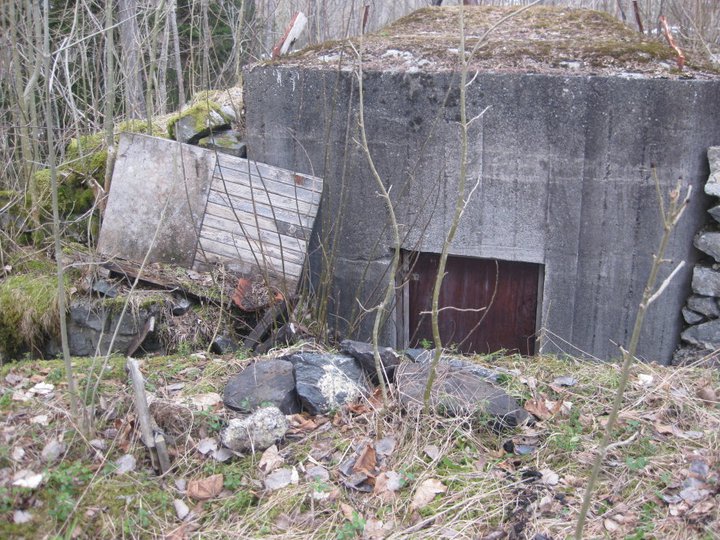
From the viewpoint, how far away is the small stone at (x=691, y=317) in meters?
4.84

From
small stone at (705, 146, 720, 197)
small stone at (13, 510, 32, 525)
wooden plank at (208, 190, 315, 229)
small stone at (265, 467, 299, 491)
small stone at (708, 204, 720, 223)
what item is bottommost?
small stone at (265, 467, 299, 491)

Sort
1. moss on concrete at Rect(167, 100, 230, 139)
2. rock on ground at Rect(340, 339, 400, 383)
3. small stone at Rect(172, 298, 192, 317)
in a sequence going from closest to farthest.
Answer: rock on ground at Rect(340, 339, 400, 383), small stone at Rect(172, 298, 192, 317), moss on concrete at Rect(167, 100, 230, 139)

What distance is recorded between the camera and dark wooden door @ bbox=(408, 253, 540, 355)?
5.29m

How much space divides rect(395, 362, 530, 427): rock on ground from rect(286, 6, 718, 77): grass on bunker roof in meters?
2.43

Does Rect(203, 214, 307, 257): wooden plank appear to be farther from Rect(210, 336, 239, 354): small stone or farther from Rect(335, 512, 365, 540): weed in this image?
Rect(335, 512, 365, 540): weed

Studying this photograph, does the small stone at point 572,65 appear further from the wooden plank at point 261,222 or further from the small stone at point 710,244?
the wooden plank at point 261,222

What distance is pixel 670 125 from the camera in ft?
15.0

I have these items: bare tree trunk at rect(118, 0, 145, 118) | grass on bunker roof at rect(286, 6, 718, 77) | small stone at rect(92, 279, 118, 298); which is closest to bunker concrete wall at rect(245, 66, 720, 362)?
grass on bunker roof at rect(286, 6, 718, 77)

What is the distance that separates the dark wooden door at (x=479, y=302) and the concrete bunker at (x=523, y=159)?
71 mm

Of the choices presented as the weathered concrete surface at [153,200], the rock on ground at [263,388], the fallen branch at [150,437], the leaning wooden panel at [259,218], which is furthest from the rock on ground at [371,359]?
the weathered concrete surface at [153,200]

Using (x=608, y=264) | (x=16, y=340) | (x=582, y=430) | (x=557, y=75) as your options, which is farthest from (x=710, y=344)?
(x=16, y=340)

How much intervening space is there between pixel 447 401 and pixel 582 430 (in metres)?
0.72

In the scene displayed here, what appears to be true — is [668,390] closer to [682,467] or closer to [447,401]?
[682,467]

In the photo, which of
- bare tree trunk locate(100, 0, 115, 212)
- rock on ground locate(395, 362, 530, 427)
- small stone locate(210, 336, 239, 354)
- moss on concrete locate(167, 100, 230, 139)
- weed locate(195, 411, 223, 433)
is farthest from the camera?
moss on concrete locate(167, 100, 230, 139)
